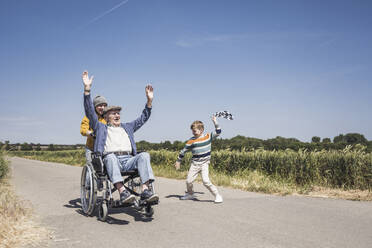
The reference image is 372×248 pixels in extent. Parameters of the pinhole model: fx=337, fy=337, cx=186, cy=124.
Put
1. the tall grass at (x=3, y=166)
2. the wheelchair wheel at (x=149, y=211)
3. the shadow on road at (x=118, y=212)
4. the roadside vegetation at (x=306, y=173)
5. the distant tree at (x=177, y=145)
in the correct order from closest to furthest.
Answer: the shadow on road at (x=118, y=212)
the wheelchair wheel at (x=149, y=211)
the roadside vegetation at (x=306, y=173)
the tall grass at (x=3, y=166)
the distant tree at (x=177, y=145)

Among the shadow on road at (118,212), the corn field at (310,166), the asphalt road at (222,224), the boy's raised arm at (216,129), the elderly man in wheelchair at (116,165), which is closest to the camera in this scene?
the asphalt road at (222,224)

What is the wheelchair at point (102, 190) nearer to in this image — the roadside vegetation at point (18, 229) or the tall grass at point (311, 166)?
the roadside vegetation at point (18, 229)

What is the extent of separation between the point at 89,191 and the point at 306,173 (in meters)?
6.63

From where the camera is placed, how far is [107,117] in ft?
18.2

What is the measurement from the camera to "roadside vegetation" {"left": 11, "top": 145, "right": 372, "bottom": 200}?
8.12m

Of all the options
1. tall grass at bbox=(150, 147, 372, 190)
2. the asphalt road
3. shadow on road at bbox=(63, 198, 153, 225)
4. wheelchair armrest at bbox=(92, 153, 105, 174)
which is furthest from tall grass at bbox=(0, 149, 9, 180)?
tall grass at bbox=(150, 147, 372, 190)

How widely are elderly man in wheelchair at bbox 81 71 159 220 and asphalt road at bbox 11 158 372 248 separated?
325mm

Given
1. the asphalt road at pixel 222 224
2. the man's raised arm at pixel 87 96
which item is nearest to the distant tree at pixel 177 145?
the asphalt road at pixel 222 224

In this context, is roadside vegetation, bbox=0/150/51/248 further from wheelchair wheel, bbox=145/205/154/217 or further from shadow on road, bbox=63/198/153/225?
wheelchair wheel, bbox=145/205/154/217

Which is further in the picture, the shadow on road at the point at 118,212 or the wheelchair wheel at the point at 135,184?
the wheelchair wheel at the point at 135,184

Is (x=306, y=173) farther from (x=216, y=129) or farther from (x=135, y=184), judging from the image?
(x=135, y=184)

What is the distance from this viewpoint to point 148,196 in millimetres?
4672

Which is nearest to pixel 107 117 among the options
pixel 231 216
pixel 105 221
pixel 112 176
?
pixel 112 176

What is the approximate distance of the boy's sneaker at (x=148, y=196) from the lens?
15.0 feet
